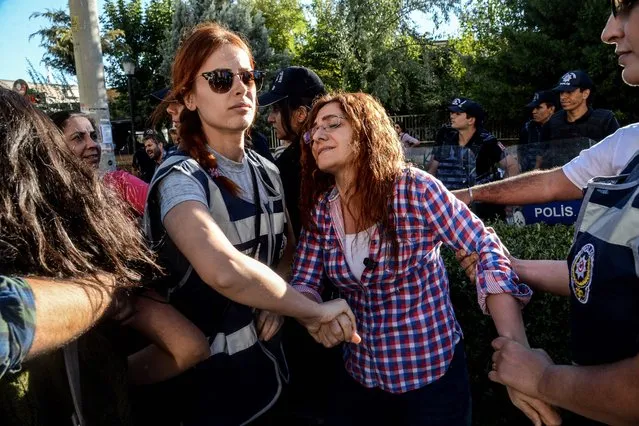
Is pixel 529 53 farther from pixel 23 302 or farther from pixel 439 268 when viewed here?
pixel 23 302

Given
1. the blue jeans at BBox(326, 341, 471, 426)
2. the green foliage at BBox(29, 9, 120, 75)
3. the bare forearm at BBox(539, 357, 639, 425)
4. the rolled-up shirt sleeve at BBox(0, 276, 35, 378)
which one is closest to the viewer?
the rolled-up shirt sleeve at BBox(0, 276, 35, 378)

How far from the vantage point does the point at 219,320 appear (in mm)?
1899

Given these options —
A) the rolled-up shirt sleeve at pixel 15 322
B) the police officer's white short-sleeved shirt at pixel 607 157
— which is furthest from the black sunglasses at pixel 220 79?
the police officer's white short-sleeved shirt at pixel 607 157

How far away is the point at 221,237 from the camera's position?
167 centimetres

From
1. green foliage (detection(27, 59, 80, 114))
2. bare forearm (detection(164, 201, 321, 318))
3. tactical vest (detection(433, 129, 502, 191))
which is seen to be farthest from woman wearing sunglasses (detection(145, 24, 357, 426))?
green foliage (detection(27, 59, 80, 114))

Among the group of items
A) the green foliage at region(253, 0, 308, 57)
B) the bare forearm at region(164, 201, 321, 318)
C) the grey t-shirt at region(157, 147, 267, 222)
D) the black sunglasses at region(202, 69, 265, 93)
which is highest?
the green foliage at region(253, 0, 308, 57)

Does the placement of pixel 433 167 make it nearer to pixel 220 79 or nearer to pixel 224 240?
pixel 220 79

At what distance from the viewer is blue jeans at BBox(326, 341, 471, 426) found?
210 cm

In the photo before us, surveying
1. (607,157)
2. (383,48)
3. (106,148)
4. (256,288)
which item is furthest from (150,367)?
(383,48)

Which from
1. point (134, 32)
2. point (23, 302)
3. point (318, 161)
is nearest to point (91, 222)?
point (23, 302)

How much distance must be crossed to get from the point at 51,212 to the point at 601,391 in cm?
140

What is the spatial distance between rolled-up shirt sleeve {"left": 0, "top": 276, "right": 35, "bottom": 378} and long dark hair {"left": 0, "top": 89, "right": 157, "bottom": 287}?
11 cm

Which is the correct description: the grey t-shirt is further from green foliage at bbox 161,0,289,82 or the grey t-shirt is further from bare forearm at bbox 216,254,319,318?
green foliage at bbox 161,0,289,82

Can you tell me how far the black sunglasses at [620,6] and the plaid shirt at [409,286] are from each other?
89cm
